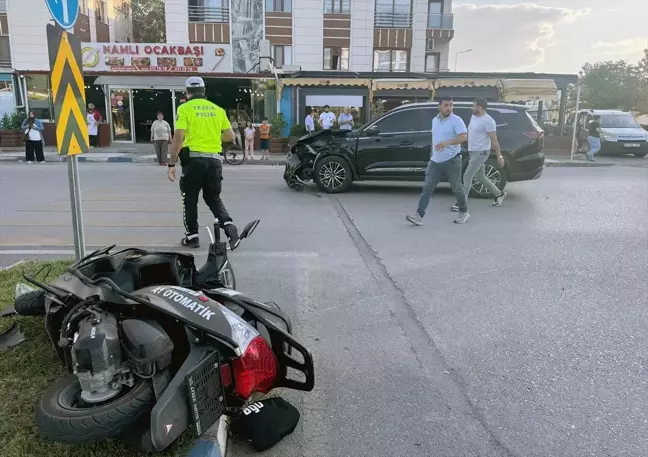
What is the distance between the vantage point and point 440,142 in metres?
8.07

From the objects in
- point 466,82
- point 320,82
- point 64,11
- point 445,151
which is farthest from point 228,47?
point 64,11

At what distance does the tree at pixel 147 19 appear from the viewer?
44.5 m

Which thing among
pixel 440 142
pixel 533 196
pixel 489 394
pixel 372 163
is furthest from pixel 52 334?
pixel 533 196

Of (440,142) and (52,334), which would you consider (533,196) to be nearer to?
(440,142)

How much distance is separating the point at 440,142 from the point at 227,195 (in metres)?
4.76

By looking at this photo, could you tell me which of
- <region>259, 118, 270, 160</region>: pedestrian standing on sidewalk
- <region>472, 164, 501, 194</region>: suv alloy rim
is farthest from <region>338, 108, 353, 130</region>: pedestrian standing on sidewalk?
<region>472, 164, 501, 194</region>: suv alloy rim

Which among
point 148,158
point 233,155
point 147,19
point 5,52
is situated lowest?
point 148,158

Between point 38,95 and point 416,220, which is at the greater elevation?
point 38,95

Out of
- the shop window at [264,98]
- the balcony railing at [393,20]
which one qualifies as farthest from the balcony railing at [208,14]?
the balcony railing at [393,20]

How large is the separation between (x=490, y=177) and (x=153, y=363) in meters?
9.65

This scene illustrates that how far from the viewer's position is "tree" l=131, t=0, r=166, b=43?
44531 mm

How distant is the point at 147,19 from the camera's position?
44781 millimetres

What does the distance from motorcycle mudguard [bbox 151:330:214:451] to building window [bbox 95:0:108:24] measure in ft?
111

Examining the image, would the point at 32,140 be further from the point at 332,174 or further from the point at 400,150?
the point at 400,150
